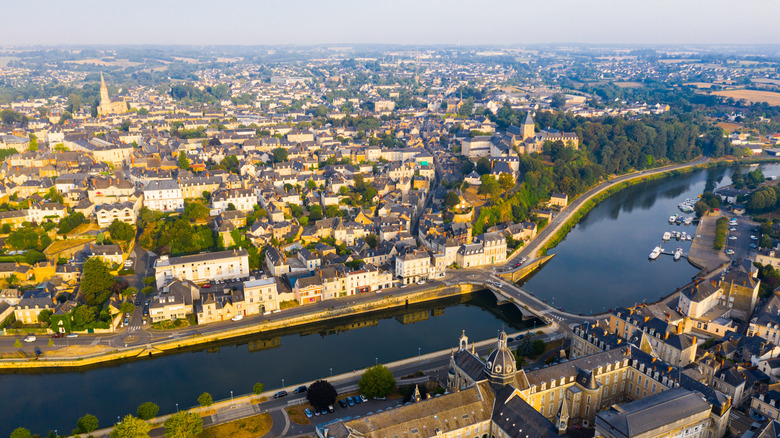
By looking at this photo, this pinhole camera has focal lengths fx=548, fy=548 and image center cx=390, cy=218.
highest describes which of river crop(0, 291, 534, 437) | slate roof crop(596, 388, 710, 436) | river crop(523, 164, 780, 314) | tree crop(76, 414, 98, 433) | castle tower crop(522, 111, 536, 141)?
castle tower crop(522, 111, 536, 141)

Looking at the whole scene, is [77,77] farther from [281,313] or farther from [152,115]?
[281,313]

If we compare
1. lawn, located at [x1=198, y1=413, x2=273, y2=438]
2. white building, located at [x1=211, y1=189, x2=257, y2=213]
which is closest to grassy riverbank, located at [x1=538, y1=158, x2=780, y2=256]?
white building, located at [x1=211, y1=189, x2=257, y2=213]

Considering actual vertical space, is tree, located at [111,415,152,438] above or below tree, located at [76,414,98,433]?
above

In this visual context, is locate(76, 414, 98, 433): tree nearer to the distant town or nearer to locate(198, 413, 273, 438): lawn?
the distant town

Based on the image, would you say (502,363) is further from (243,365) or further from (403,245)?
(403,245)

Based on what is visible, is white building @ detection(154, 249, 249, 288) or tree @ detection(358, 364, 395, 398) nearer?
tree @ detection(358, 364, 395, 398)
